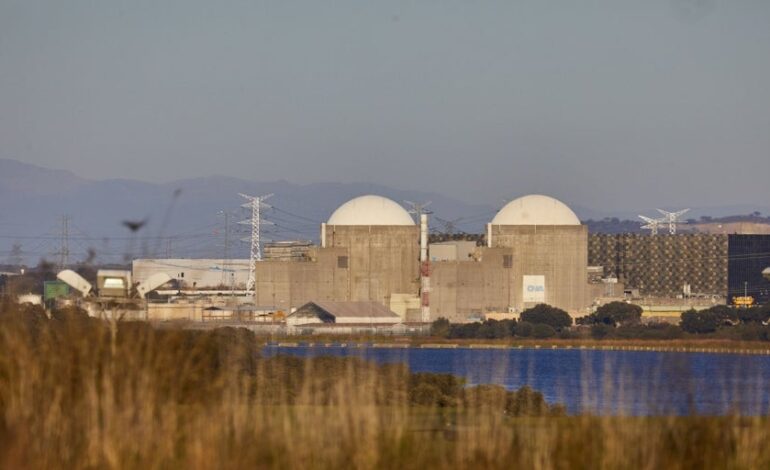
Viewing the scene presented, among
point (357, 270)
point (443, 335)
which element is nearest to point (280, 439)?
point (443, 335)

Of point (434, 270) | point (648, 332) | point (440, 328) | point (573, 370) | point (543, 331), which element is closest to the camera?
point (573, 370)

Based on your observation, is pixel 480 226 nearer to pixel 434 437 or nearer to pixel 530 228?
pixel 530 228

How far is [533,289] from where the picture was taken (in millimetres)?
89750

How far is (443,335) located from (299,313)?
8254mm

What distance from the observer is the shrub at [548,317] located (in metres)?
83.7

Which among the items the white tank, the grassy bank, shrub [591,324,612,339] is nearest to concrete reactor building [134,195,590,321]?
shrub [591,324,612,339]

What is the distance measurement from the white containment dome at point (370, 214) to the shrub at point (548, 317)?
11.3 m

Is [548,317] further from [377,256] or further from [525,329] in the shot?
[377,256]

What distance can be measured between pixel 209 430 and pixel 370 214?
81.3 m

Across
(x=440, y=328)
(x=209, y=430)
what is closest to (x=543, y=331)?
(x=440, y=328)

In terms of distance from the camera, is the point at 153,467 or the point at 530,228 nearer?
the point at 153,467

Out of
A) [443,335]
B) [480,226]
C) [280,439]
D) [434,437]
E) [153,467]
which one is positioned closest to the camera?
[153,467]

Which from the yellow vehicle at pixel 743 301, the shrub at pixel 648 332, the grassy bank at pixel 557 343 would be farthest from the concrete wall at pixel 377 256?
the yellow vehicle at pixel 743 301

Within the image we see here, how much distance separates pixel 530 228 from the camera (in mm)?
89875
